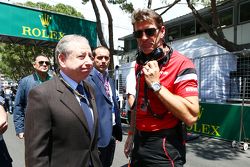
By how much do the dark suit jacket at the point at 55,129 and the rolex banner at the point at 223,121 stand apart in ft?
21.3

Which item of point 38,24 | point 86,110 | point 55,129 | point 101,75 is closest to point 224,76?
point 101,75

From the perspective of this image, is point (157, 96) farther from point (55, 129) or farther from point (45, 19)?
point (45, 19)

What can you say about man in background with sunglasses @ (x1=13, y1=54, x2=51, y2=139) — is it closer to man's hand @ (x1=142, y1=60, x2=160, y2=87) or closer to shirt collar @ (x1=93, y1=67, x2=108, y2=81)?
shirt collar @ (x1=93, y1=67, x2=108, y2=81)

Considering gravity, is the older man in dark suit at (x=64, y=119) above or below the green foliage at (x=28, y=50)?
below

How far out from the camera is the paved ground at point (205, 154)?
598 cm

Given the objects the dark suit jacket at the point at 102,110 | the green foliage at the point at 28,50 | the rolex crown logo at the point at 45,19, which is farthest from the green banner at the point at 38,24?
the green foliage at the point at 28,50

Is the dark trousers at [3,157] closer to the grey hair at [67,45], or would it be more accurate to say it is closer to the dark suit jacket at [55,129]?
the dark suit jacket at [55,129]

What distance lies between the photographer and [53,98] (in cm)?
190

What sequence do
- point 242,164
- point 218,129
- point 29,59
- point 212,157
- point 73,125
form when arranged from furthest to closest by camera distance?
point 29,59 → point 218,129 → point 212,157 → point 242,164 → point 73,125

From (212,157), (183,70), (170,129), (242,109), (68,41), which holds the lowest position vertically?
(212,157)

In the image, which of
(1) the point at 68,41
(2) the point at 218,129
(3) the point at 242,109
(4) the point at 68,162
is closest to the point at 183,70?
(1) the point at 68,41

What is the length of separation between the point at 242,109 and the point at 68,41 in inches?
259

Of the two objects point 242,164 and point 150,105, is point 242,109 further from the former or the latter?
point 150,105

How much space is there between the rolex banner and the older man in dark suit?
642 centimetres
